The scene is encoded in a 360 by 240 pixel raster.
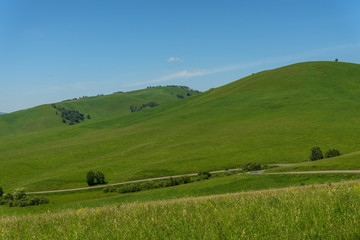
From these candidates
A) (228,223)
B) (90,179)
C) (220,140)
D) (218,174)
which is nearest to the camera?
(228,223)

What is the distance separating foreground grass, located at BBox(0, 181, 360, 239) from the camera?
18.0ft

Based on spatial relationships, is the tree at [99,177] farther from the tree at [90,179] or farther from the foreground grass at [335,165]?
the foreground grass at [335,165]

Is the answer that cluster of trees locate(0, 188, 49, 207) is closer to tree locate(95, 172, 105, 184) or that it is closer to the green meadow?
the green meadow

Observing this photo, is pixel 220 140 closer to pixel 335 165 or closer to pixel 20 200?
pixel 335 165

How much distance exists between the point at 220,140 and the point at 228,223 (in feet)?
412

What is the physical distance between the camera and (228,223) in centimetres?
598

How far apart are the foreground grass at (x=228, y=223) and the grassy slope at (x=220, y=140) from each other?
89308 mm

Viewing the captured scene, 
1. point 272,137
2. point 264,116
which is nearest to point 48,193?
point 272,137

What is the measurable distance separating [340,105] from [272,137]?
54.0m

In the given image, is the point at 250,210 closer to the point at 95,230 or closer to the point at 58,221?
the point at 95,230

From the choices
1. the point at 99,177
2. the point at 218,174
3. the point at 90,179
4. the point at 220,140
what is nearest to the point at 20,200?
the point at 90,179

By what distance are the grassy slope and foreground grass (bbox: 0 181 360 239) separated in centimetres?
8931

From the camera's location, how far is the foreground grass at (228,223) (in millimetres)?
5501

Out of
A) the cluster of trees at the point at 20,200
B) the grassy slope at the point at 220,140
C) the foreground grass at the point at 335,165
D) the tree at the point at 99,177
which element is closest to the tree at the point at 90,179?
the tree at the point at 99,177
